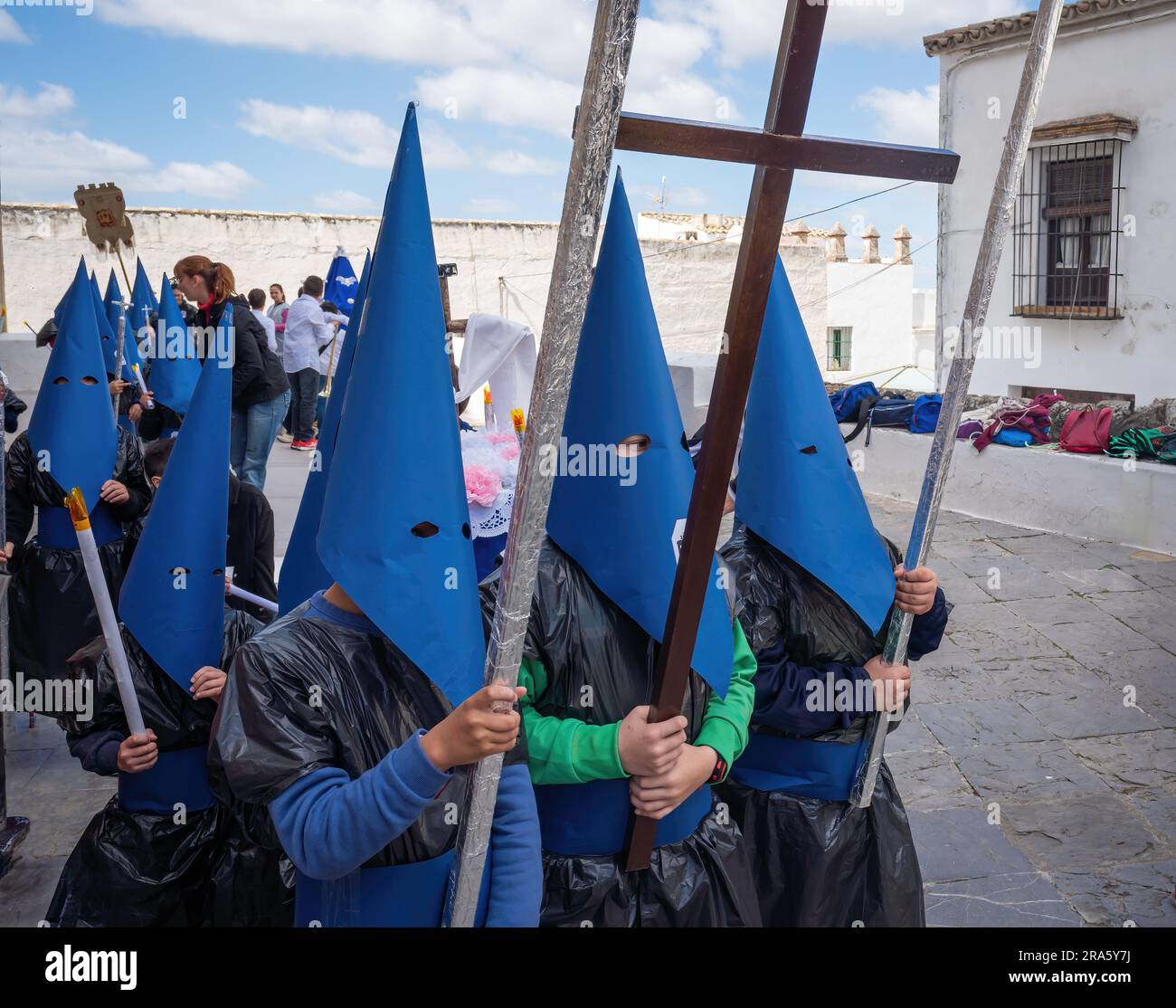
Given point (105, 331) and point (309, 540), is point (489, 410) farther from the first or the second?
point (105, 331)

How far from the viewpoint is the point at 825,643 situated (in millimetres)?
2516

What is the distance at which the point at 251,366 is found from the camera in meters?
6.75

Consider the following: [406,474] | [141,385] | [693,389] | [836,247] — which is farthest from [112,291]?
[836,247]

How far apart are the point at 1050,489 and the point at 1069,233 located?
5.50 m

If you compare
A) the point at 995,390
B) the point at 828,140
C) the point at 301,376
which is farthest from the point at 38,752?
the point at 995,390

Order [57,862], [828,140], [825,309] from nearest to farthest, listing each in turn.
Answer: [828,140]
[57,862]
[825,309]

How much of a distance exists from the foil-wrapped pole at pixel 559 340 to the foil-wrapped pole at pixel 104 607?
85 cm

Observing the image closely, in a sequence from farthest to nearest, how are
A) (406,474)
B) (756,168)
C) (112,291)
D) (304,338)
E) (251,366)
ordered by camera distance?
1. (304,338)
2. (112,291)
3. (251,366)
4. (406,474)
5. (756,168)

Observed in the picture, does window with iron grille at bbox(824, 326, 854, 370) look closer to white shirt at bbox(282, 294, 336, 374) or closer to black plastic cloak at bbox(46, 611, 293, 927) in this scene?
white shirt at bbox(282, 294, 336, 374)

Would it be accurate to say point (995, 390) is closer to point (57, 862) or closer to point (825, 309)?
point (825, 309)

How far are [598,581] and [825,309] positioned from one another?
879 inches

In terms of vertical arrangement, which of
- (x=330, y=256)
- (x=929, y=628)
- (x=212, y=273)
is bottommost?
(x=929, y=628)

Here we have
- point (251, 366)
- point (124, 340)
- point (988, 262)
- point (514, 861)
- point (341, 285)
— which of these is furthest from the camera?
point (341, 285)

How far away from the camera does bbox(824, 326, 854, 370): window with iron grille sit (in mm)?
24297
